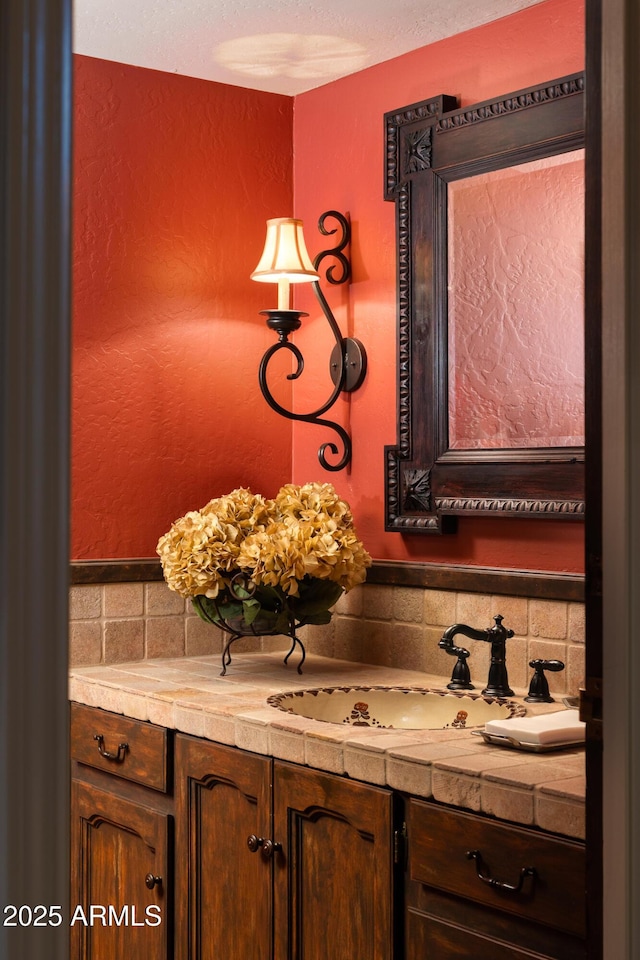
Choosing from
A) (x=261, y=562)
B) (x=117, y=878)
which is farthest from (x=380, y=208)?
(x=117, y=878)

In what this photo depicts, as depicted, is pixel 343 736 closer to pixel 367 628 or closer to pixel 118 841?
pixel 118 841

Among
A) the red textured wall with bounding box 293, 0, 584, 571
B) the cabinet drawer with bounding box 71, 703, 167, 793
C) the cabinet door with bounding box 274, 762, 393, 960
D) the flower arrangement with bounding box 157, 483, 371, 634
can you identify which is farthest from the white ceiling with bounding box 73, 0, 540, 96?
the cabinet door with bounding box 274, 762, 393, 960

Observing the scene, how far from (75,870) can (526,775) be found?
51.1 inches

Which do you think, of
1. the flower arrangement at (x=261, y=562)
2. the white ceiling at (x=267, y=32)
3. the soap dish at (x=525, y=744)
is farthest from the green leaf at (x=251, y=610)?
the white ceiling at (x=267, y=32)

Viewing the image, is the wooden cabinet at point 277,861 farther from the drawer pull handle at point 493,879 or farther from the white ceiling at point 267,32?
the white ceiling at point 267,32

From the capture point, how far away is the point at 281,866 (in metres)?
1.97

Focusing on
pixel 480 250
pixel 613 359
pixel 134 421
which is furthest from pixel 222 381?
pixel 613 359

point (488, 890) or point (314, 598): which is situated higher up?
point (314, 598)

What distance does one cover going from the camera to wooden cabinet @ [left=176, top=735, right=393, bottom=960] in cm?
180

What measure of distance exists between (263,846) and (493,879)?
21.5 inches

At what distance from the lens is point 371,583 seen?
274 cm

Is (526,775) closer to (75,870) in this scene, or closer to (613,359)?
(613,359)

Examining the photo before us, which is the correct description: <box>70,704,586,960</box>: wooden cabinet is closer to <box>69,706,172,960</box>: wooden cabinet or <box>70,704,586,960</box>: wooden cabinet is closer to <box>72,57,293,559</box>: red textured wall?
<box>69,706,172,960</box>: wooden cabinet

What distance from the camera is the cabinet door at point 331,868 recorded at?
178 cm
